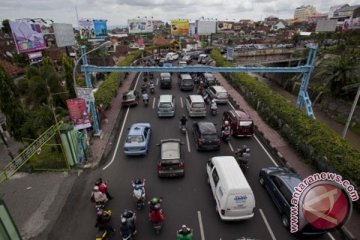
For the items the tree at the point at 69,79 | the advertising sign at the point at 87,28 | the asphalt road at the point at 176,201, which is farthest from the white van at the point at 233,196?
the advertising sign at the point at 87,28

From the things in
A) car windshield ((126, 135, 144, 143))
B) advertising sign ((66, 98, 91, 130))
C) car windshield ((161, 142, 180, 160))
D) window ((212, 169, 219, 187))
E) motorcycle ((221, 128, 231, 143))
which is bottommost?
motorcycle ((221, 128, 231, 143))

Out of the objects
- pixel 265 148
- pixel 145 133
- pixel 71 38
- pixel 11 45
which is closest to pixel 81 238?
pixel 145 133

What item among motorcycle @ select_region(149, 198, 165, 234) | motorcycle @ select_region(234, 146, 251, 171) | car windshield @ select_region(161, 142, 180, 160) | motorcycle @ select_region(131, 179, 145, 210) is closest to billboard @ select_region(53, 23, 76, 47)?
car windshield @ select_region(161, 142, 180, 160)

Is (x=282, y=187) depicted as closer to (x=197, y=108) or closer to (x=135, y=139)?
(x=135, y=139)

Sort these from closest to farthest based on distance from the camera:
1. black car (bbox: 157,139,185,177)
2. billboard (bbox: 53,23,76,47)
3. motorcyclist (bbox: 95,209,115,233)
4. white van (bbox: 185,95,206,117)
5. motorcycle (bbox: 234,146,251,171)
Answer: motorcyclist (bbox: 95,209,115,233), black car (bbox: 157,139,185,177), motorcycle (bbox: 234,146,251,171), white van (bbox: 185,95,206,117), billboard (bbox: 53,23,76,47)

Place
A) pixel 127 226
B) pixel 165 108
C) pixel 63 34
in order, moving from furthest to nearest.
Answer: pixel 63 34
pixel 165 108
pixel 127 226

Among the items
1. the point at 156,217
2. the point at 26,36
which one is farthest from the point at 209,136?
the point at 26,36

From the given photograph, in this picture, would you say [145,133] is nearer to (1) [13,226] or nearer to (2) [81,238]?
(2) [81,238]

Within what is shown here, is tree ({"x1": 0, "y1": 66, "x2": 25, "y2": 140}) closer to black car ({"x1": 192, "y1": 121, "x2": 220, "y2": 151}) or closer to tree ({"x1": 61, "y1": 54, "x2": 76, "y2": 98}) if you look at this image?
tree ({"x1": 61, "y1": 54, "x2": 76, "y2": 98})
